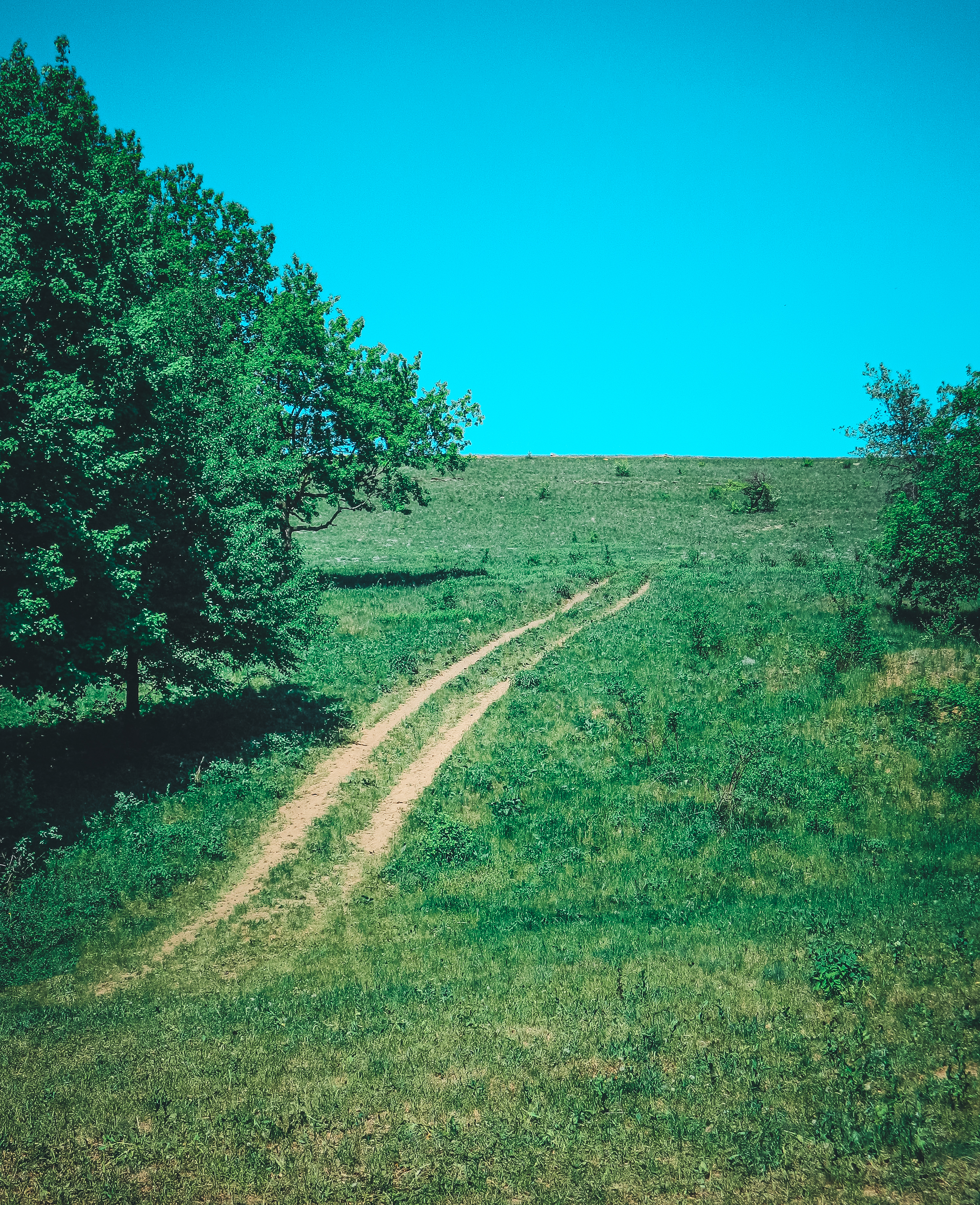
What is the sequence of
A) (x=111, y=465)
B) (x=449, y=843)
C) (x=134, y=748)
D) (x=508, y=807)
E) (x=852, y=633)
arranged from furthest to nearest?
1. (x=852, y=633)
2. (x=134, y=748)
3. (x=508, y=807)
4. (x=449, y=843)
5. (x=111, y=465)

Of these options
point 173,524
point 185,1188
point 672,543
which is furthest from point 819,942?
point 672,543

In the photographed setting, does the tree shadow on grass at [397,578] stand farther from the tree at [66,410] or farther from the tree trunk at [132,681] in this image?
the tree at [66,410]

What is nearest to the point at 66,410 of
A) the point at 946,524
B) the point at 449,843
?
the point at 449,843

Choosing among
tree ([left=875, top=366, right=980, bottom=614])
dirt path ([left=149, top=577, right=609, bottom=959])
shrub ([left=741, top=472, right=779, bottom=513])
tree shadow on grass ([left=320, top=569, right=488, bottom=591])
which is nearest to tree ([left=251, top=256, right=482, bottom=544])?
tree shadow on grass ([left=320, top=569, right=488, bottom=591])

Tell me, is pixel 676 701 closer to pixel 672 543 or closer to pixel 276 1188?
pixel 276 1188

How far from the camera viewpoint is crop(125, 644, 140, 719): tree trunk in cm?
1777

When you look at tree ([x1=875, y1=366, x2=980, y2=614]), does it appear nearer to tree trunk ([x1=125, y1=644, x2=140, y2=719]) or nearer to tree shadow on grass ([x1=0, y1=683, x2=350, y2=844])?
tree shadow on grass ([x1=0, y1=683, x2=350, y2=844])

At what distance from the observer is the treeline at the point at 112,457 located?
13250 millimetres

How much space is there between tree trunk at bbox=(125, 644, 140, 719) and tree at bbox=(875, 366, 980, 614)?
24.7m

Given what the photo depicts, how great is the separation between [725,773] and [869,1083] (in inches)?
398

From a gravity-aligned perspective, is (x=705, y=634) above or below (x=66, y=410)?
below

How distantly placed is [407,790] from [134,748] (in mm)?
7184

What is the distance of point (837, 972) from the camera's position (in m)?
9.90

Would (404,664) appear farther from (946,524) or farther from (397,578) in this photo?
(946,524)
